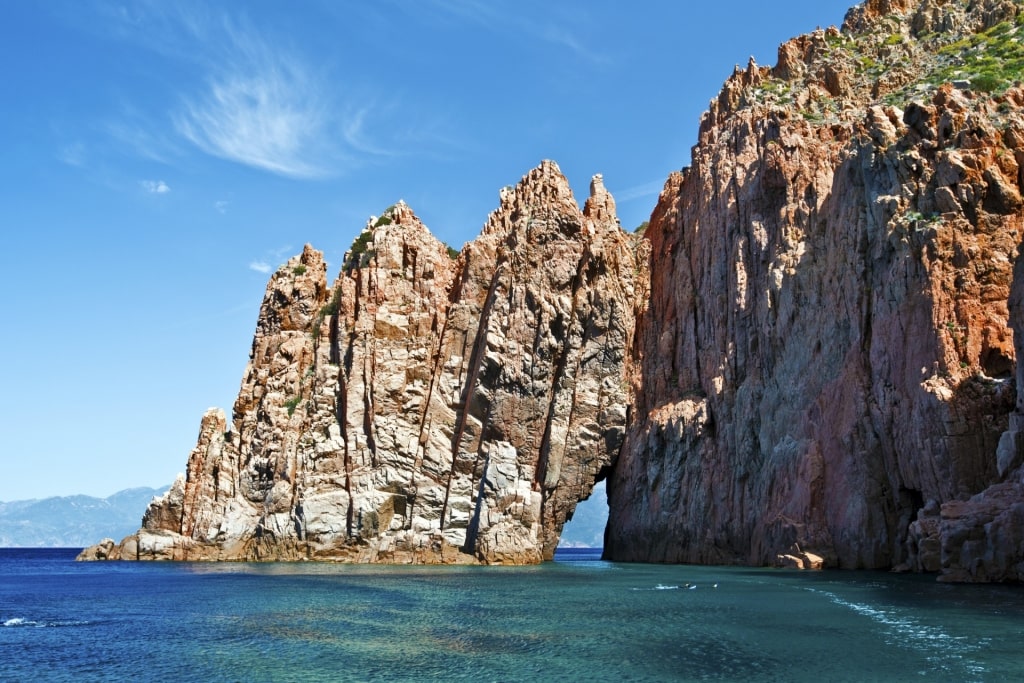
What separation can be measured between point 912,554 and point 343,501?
139ft

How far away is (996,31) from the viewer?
2766 inches

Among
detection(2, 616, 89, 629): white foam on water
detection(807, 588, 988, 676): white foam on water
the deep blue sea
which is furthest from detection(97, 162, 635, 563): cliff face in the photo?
detection(807, 588, 988, 676): white foam on water

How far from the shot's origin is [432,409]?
7469 centimetres

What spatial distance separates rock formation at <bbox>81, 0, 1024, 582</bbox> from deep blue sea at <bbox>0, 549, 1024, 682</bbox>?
513 inches

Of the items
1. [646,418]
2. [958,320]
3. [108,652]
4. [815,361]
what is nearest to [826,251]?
[815,361]

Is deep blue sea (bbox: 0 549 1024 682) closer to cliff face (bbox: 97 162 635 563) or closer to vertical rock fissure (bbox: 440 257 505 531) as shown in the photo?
cliff face (bbox: 97 162 635 563)

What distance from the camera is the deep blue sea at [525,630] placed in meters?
24.6

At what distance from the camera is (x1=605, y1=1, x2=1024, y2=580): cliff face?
50719 mm

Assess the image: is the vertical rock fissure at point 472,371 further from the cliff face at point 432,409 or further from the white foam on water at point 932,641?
the white foam on water at point 932,641

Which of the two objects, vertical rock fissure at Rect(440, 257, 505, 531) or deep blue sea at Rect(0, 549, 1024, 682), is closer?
deep blue sea at Rect(0, 549, 1024, 682)

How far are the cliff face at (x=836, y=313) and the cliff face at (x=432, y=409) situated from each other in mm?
6250

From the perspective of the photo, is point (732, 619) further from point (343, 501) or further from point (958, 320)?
point (343, 501)

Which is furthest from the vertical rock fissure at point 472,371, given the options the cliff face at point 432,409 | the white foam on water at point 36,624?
the white foam on water at point 36,624

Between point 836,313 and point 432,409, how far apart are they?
1309 inches
